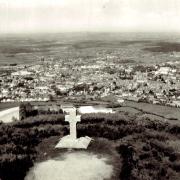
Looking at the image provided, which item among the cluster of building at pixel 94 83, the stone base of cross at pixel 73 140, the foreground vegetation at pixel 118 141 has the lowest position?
the cluster of building at pixel 94 83

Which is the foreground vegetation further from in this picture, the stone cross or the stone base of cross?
the stone cross

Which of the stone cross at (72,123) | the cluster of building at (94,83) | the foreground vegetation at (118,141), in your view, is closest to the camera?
the foreground vegetation at (118,141)

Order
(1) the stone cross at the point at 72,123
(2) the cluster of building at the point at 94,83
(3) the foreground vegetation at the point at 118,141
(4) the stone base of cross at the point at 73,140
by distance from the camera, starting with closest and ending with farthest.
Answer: (3) the foreground vegetation at the point at 118,141 < (4) the stone base of cross at the point at 73,140 < (1) the stone cross at the point at 72,123 < (2) the cluster of building at the point at 94,83

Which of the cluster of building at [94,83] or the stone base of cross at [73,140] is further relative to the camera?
the cluster of building at [94,83]

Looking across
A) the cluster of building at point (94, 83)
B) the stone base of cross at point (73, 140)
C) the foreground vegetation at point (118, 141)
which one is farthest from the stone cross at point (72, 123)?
the cluster of building at point (94, 83)

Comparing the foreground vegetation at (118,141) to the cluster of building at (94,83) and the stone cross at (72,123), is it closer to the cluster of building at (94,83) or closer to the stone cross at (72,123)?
the stone cross at (72,123)

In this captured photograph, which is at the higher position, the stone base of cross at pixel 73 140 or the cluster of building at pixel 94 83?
the stone base of cross at pixel 73 140

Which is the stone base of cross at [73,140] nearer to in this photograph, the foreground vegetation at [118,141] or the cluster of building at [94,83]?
the foreground vegetation at [118,141]

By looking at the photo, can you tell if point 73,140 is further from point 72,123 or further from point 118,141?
point 118,141
